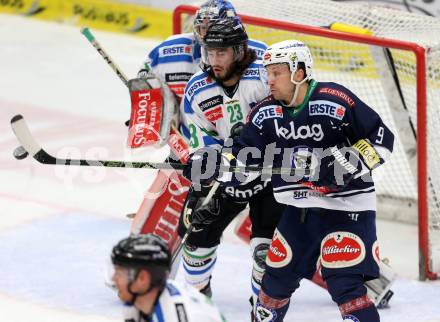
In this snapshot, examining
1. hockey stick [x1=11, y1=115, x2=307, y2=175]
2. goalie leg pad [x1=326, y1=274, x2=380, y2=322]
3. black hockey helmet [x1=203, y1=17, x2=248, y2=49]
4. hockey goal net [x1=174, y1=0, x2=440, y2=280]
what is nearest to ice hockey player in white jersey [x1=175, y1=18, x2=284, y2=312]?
black hockey helmet [x1=203, y1=17, x2=248, y2=49]

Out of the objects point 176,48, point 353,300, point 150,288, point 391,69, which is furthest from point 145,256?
point 391,69

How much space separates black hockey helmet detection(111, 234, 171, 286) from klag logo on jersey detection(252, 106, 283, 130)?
1.41 meters

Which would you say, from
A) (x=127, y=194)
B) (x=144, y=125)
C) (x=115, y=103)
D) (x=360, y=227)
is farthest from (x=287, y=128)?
(x=115, y=103)

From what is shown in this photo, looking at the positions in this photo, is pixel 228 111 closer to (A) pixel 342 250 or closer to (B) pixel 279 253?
(B) pixel 279 253

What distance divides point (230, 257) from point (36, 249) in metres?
1.02

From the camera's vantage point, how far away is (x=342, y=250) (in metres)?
4.85

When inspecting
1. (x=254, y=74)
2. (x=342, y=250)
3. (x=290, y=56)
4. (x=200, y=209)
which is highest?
(x=290, y=56)

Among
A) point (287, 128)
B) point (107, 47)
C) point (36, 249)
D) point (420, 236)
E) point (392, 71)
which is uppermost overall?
point (287, 128)

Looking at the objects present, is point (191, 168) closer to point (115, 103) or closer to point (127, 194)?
point (127, 194)

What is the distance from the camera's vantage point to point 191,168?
205 inches

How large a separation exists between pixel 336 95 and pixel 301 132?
0.20m

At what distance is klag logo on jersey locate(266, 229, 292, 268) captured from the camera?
4.99 m

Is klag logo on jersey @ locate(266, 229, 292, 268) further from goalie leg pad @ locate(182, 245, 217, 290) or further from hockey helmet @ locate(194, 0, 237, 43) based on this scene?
hockey helmet @ locate(194, 0, 237, 43)

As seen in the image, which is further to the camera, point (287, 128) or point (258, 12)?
point (258, 12)
